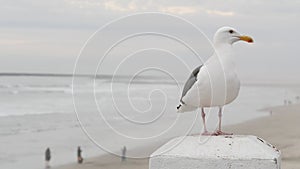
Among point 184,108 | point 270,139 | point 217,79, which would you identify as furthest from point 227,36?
point 270,139

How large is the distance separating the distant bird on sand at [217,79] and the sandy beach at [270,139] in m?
15.0

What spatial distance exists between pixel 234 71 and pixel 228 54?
169mm

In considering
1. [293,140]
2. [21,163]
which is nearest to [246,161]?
[21,163]

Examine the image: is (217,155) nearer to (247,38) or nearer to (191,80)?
(191,80)

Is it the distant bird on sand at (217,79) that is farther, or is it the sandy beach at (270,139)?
the sandy beach at (270,139)

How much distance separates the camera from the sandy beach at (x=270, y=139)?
22525 millimetres

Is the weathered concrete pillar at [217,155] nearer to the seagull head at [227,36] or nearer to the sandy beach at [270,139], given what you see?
the seagull head at [227,36]

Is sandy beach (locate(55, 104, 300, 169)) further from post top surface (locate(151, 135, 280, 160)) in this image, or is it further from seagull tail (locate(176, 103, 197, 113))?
post top surface (locate(151, 135, 280, 160))

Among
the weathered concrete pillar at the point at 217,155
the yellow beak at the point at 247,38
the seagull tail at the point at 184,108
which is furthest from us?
the seagull tail at the point at 184,108

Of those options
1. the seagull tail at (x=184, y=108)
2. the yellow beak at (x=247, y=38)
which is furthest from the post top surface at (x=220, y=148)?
the yellow beak at (x=247, y=38)

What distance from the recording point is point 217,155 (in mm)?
3555

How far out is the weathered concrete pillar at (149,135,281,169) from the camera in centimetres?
350

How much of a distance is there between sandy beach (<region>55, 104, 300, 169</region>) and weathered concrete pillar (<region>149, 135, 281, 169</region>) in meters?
15.3

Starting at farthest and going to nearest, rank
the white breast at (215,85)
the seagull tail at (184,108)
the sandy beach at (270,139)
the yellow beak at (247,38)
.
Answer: the sandy beach at (270,139)
the seagull tail at (184,108)
the yellow beak at (247,38)
the white breast at (215,85)
